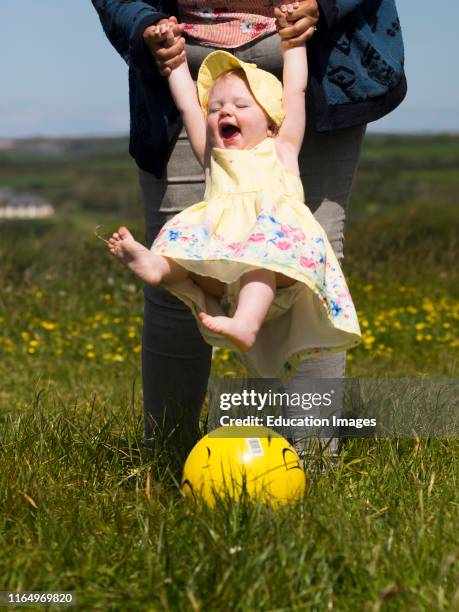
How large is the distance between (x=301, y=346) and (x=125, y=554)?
0.72m

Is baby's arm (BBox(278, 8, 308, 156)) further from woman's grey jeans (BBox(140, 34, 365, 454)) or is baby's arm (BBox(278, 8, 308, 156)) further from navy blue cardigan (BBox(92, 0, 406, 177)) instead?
woman's grey jeans (BBox(140, 34, 365, 454))

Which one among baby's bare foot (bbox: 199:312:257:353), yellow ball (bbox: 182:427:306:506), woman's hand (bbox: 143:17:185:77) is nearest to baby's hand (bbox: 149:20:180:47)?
woman's hand (bbox: 143:17:185:77)

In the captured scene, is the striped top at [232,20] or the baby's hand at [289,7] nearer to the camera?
the baby's hand at [289,7]

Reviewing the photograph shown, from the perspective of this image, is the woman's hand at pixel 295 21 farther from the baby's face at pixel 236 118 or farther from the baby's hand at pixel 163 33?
the baby's hand at pixel 163 33

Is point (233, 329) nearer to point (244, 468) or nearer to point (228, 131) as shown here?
point (244, 468)

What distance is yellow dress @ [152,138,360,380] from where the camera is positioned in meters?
2.59

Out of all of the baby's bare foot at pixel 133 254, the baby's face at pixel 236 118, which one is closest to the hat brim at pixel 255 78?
the baby's face at pixel 236 118

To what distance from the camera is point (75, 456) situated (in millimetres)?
3182

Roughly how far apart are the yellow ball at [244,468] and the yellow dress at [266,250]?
0.23 meters

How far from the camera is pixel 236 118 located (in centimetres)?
276

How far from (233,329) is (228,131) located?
0.59m

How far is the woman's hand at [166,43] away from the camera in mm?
2857

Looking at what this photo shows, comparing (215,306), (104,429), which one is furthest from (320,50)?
(104,429)

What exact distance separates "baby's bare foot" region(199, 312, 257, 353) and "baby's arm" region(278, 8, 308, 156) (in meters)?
0.57
